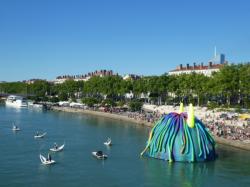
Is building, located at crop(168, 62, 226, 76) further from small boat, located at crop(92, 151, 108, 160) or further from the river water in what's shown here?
small boat, located at crop(92, 151, 108, 160)

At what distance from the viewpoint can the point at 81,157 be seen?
45.9 metres

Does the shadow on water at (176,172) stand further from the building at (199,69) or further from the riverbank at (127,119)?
the building at (199,69)

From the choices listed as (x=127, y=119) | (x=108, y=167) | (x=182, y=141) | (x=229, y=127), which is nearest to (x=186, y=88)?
(x=127, y=119)

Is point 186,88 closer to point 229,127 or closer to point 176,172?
point 229,127

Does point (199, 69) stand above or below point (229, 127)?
above

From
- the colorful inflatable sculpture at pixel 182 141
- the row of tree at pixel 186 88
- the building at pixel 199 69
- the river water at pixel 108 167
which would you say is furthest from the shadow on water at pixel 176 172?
the building at pixel 199 69

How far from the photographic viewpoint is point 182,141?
42.5m

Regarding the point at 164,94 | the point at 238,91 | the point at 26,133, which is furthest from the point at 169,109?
the point at 26,133

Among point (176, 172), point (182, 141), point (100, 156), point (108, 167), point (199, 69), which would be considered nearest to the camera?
point (176, 172)

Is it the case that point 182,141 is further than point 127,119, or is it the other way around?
point 127,119

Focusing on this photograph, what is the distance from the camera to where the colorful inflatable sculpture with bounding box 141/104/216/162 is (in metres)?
42.8

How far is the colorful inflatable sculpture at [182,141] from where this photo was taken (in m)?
42.8

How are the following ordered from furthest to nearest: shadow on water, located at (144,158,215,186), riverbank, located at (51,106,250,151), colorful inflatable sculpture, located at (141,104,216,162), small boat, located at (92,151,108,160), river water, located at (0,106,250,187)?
riverbank, located at (51,106,250,151)
small boat, located at (92,151,108,160)
colorful inflatable sculpture, located at (141,104,216,162)
shadow on water, located at (144,158,215,186)
river water, located at (0,106,250,187)

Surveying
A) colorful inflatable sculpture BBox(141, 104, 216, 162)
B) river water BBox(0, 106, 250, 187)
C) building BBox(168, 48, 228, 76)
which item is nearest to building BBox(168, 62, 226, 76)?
building BBox(168, 48, 228, 76)
